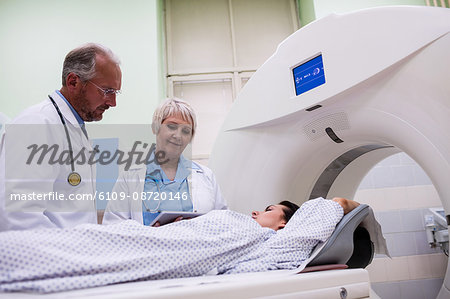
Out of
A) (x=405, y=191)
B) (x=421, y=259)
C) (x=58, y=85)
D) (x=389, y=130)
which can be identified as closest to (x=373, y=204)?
(x=405, y=191)

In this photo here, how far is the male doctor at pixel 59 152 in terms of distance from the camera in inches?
42.5

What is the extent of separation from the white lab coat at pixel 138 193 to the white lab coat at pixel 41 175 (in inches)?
7.2

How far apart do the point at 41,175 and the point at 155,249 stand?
18.8 inches

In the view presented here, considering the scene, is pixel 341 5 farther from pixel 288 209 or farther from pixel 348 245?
pixel 348 245

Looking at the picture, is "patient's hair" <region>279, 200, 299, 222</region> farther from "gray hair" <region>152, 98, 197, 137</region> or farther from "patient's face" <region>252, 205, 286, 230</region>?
"gray hair" <region>152, 98, 197, 137</region>

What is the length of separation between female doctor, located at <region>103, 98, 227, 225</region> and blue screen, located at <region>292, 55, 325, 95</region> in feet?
1.62

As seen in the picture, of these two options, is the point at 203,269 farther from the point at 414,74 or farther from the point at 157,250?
the point at 414,74

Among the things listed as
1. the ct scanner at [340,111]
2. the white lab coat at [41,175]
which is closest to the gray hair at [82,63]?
the white lab coat at [41,175]

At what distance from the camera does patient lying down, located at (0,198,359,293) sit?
0.73 m

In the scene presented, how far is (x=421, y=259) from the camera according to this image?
2.29 metres

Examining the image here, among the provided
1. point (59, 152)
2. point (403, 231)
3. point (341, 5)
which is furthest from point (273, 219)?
point (341, 5)

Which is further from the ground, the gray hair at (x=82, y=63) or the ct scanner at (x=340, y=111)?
the gray hair at (x=82, y=63)

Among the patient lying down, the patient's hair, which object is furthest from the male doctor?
the patient's hair

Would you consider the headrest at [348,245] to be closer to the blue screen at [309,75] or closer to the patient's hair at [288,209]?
the patient's hair at [288,209]
